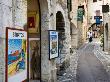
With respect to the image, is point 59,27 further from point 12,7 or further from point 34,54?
point 12,7

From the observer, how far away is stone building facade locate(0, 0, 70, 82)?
615 centimetres


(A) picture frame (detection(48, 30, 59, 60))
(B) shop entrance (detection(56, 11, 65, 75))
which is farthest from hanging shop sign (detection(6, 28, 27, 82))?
(B) shop entrance (detection(56, 11, 65, 75))

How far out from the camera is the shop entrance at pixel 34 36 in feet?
38.7

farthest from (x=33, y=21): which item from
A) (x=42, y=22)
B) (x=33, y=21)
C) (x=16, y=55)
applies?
(x=16, y=55)

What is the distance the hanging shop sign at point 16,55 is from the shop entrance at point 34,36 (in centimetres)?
499

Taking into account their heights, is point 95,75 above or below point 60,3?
below

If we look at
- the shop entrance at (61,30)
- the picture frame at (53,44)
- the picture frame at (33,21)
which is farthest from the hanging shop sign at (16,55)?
the shop entrance at (61,30)

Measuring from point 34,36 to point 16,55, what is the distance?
571 cm

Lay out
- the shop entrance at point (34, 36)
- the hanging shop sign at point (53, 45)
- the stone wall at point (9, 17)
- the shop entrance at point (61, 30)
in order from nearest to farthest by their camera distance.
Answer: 1. the stone wall at point (9, 17)
2. the hanging shop sign at point (53, 45)
3. the shop entrance at point (34, 36)
4. the shop entrance at point (61, 30)

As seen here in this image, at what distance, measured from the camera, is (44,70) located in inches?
458

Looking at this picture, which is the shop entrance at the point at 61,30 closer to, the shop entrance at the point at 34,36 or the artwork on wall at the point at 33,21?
the shop entrance at the point at 34,36

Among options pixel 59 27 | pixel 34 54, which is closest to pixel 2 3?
pixel 34 54

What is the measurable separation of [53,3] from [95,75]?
4419 millimetres

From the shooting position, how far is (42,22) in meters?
11.6
